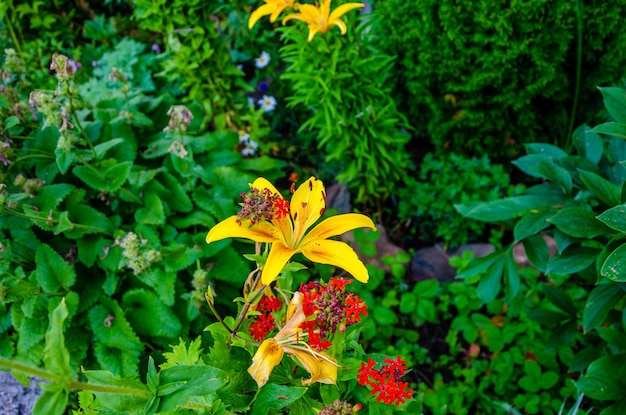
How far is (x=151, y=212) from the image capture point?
85.3 inches

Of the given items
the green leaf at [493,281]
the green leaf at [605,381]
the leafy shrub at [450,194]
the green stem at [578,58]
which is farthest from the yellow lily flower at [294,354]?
the green stem at [578,58]

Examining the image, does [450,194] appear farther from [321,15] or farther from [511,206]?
[321,15]

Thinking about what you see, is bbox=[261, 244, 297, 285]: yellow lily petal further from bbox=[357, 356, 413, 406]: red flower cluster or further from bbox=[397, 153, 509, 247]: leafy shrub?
bbox=[397, 153, 509, 247]: leafy shrub

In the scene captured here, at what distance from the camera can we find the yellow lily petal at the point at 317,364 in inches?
39.4

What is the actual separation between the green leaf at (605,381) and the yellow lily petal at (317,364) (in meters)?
1.02

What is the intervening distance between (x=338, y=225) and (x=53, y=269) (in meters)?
1.33

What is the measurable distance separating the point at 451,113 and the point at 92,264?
2.00 metres

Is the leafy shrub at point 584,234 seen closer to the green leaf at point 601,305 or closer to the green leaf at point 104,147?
the green leaf at point 601,305

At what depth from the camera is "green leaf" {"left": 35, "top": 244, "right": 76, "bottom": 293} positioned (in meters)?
1.94

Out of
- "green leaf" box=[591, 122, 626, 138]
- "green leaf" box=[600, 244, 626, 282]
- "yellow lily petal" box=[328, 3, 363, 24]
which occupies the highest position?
"yellow lily petal" box=[328, 3, 363, 24]

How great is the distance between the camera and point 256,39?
3.30 m

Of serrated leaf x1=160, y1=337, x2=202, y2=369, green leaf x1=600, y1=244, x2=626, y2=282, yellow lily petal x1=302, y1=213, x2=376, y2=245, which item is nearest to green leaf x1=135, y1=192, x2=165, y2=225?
serrated leaf x1=160, y1=337, x2=202, y2=369

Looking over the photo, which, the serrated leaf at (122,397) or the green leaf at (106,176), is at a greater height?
the serrated leaf at (122,397)

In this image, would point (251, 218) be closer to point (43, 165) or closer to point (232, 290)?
point (232, 290)
